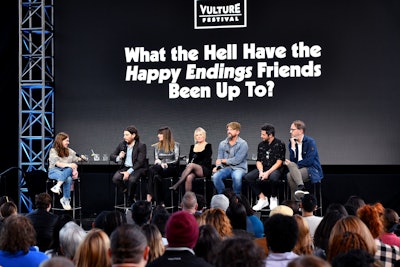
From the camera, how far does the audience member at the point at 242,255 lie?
252cm

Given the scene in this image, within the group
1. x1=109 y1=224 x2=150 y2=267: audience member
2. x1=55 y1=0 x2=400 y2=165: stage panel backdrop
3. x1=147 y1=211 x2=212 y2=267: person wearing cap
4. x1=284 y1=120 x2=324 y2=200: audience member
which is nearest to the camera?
x1=109 y1=224 x2=150 y2=267: audience member

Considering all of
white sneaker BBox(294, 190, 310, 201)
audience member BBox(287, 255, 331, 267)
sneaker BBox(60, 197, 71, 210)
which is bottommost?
sneaker BBox(60, 197, 71, 210)

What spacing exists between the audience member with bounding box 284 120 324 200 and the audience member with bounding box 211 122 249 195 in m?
0.61

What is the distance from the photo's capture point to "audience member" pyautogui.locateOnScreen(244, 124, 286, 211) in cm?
835

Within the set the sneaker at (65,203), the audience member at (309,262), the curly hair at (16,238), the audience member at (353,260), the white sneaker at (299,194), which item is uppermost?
the audience member at (309,262)

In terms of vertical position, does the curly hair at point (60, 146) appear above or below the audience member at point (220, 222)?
above

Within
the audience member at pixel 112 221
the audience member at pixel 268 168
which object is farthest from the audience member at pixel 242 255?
the audience member at pixel 268 168

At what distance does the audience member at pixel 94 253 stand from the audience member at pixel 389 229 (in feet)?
6.89

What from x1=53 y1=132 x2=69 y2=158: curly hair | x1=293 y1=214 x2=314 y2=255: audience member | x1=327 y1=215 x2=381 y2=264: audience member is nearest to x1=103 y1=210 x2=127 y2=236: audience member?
x1=293 y1=214 x2=314 y2=255: audience member

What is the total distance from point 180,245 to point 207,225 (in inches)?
27.7

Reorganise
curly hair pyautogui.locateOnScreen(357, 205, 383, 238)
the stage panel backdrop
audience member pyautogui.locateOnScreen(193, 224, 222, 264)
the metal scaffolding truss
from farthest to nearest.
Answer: the metal scaffolding truss → the stage panel backdrop → curly hair pyautogui.locateOnScreen(357, 205, 383, 238) → audience member pyautogui.locateOnScreen(193, 224, 222, 264)

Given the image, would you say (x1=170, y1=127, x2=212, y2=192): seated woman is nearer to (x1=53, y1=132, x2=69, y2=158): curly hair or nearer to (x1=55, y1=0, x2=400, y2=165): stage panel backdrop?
(x1=55, y1=0, x2=400, y2=165): stage panel backdrop

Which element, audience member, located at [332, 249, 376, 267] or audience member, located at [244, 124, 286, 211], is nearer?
audience member, located at [332, 249, 376, 267]

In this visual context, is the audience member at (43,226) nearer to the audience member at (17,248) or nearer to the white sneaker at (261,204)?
the audience member at (17,248)
